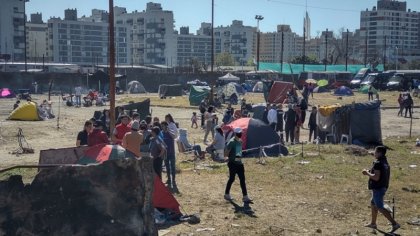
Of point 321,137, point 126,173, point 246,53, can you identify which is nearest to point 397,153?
point 321,137

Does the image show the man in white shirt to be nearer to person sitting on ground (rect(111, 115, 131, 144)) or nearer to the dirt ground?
the dirt ground

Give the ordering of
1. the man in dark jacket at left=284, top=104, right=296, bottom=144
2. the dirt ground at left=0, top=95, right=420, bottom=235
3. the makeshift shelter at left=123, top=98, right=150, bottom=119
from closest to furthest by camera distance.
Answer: the dirt ground at left=0, top=95, right=420, bottom=235 < the man in dark jacket at left=284, top=104, right=296, bottom=144 < the makeshift shelter at left=123, top=98, right=150, bottom=119

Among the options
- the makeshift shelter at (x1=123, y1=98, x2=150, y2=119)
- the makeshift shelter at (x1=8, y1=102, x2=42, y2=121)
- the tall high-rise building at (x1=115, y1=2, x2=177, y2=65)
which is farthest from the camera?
the tall high-rise building at (x1=115, y1=2, x2=177, y2=65)

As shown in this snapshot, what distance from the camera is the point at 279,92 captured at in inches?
1473

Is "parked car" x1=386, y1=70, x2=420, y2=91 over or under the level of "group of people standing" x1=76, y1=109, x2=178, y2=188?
over

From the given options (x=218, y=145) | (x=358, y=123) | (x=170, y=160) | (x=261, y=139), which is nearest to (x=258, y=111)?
(x=358, y=123)

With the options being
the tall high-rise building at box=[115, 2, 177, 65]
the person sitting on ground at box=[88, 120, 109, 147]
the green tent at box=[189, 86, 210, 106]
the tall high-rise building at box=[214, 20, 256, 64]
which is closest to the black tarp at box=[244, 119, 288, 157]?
the person sitting on ground at box=[88, 120, 109, 147]

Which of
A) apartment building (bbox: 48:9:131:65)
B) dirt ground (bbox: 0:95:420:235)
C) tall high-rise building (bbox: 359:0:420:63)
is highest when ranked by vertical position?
tall high-rise building (bbox: 359:0:420:63)

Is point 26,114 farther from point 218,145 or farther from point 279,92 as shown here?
point 218,145

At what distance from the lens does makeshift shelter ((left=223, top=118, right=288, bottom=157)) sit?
55.4 feet

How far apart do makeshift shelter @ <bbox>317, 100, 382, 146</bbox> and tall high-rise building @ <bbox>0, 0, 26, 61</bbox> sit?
3681 inches

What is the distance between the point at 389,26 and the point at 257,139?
16965cm

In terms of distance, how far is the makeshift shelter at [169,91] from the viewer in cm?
5058

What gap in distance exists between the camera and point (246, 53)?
185 metres
